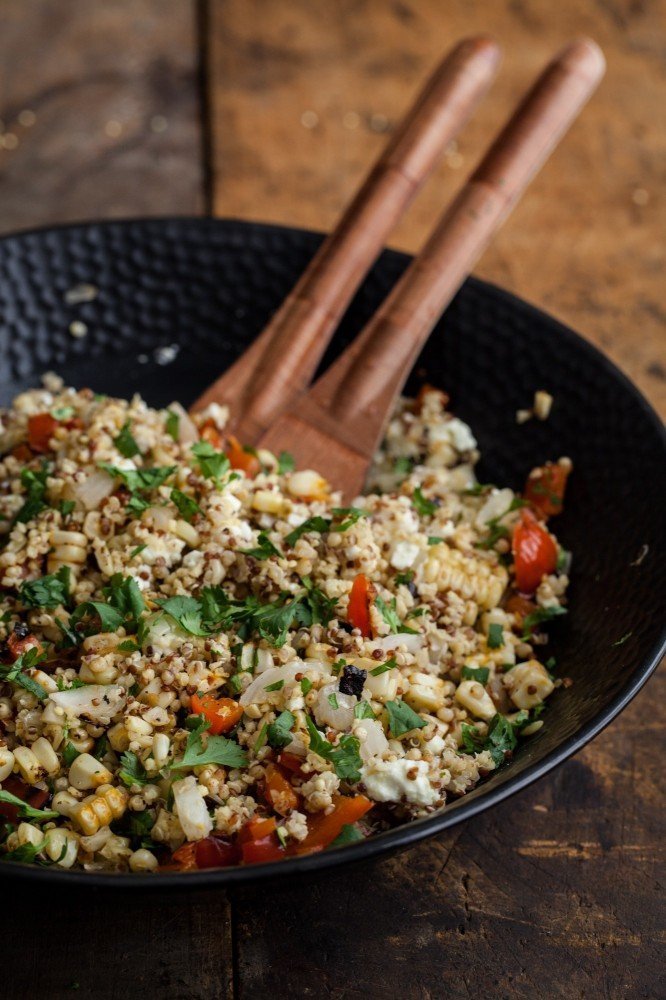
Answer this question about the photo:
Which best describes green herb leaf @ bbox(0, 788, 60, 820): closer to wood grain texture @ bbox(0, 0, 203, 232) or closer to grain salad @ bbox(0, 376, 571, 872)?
grain salad @ bbox(0, 376, 571, 872)

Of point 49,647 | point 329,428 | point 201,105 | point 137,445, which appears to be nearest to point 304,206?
point 201,105

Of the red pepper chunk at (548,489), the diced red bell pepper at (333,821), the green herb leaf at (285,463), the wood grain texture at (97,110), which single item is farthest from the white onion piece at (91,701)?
the wood grain texture at (97,110)

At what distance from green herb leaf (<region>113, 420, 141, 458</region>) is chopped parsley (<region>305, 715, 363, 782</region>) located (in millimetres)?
715

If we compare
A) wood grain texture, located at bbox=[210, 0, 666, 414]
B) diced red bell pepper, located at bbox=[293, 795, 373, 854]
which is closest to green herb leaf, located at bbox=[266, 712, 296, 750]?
diced red bell pepper, located at bbox=[293, 795, 373, 854]

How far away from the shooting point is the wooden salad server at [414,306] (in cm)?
228

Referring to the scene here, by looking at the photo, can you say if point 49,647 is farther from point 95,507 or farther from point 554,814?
point 554,814

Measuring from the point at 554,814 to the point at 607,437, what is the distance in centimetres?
77

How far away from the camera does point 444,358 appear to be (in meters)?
2.45

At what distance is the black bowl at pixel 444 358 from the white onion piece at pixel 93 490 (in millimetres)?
580

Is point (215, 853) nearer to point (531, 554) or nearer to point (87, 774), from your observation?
point (87, 774)

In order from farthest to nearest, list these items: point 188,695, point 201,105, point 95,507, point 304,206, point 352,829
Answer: point 201,105 < point 304,206 < point 95,507 < point 188,695 < point 352,829

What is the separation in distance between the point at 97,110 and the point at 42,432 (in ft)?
6.08

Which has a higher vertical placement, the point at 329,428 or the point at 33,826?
the point at 329,428

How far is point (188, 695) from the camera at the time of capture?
1.66 meters
